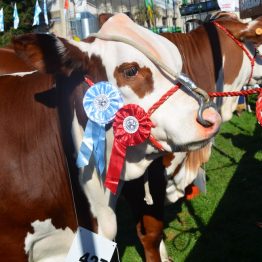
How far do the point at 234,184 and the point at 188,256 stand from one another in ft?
4.61

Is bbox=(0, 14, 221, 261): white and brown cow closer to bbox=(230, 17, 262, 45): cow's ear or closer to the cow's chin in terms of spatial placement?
the cow's chin

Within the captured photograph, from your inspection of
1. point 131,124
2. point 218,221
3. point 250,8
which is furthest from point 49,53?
point 250,8

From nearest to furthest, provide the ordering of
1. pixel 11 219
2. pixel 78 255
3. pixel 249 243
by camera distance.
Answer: pixel 11 219 → pixel 78 255 → pixel 249 243

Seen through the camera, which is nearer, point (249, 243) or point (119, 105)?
point (119, 105)

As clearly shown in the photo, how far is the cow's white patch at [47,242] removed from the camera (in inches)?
69.7

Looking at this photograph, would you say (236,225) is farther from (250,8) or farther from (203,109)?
(250,8)

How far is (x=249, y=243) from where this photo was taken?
3.25m

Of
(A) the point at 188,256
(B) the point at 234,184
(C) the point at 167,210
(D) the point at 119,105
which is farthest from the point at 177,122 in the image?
(B) the point at 234,184

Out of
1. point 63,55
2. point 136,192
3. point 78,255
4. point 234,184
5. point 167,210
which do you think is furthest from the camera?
point 234,184

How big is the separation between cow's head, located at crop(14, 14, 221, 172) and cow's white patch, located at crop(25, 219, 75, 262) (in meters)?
0.59

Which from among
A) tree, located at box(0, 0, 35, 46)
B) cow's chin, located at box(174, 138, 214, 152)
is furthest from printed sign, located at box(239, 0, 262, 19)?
tree, located at box(0, 0, 35, 46)

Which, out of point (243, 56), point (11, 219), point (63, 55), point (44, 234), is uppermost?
point (63, 55)

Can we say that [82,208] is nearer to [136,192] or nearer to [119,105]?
[119,105]

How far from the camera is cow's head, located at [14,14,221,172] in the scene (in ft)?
5.15
